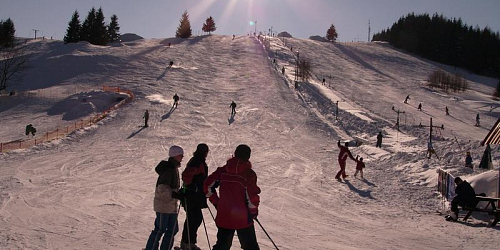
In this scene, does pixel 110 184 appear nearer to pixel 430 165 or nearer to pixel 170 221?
pixel 170 221

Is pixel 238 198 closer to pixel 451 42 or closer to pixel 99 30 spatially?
pixel 99 30

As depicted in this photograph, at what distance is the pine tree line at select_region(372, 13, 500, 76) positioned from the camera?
304ft

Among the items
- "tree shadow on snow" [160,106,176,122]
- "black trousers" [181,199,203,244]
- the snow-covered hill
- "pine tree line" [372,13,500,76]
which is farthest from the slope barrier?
"pine tree line" [372,13,500,76]

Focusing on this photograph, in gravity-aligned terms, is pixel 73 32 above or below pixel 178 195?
above

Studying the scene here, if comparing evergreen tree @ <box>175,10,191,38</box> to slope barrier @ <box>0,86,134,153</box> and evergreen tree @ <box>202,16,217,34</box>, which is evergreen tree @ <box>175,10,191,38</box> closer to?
evergreen tree @ <box>202,16,217,34</box>

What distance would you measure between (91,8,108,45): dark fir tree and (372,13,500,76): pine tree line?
67.2m

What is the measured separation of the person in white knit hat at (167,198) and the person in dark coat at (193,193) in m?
0.15

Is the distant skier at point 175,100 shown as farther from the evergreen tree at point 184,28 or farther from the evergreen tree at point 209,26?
the evergreen tree at point 209,26

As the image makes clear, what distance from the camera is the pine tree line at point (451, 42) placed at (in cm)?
9275

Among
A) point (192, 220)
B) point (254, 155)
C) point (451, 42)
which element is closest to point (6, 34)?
point (254, 155)

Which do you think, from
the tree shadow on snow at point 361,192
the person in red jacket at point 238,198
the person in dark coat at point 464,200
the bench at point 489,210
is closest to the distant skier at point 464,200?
the person in dark coat at point 464,200

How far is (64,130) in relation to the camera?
24797mm

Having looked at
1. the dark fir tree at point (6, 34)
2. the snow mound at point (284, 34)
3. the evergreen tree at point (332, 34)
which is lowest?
the dark fir tree at point (6, 34)

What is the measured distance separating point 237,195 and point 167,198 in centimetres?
120
